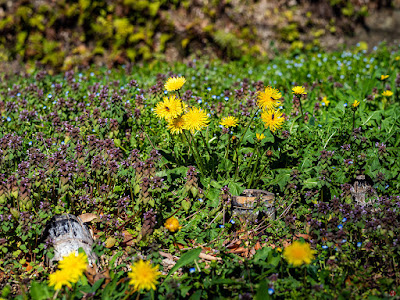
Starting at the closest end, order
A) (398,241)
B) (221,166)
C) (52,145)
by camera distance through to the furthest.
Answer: (398,241) → (221,166) → (52,145)

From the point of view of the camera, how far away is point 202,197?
10.6 feet

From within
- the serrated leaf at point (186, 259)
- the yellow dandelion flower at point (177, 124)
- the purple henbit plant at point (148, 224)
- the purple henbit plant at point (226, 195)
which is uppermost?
the yellow dandelion flower at point (177, 124)

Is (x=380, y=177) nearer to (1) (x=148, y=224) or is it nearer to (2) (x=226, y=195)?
(2) (x=226, y=195)

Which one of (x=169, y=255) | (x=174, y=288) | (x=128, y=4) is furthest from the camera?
(x=128, y=4)

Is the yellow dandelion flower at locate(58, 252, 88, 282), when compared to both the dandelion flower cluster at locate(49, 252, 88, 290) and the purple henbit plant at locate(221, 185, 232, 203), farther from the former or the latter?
the purple henbit plant at locate(221, 185, 232, 203)

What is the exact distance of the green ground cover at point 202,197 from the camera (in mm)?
2545

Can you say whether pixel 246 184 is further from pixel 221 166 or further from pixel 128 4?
pixel 128 4

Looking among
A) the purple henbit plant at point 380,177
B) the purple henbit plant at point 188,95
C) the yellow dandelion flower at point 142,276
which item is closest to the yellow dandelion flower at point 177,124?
the yellow dandelion flower at point 142,276

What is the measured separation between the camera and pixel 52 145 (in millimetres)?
3742

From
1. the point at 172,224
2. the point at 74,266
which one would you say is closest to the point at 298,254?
the point at 172,224

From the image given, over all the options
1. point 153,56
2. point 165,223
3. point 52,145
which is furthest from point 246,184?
point 153,56

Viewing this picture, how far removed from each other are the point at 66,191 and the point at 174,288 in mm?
1235

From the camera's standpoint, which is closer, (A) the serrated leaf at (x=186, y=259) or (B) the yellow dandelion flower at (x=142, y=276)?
A: (B) the yellow dandelion flower at (x=142, y=276)

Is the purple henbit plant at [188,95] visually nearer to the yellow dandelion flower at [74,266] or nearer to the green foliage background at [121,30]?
the yellow dandelion flower at [74,266]
